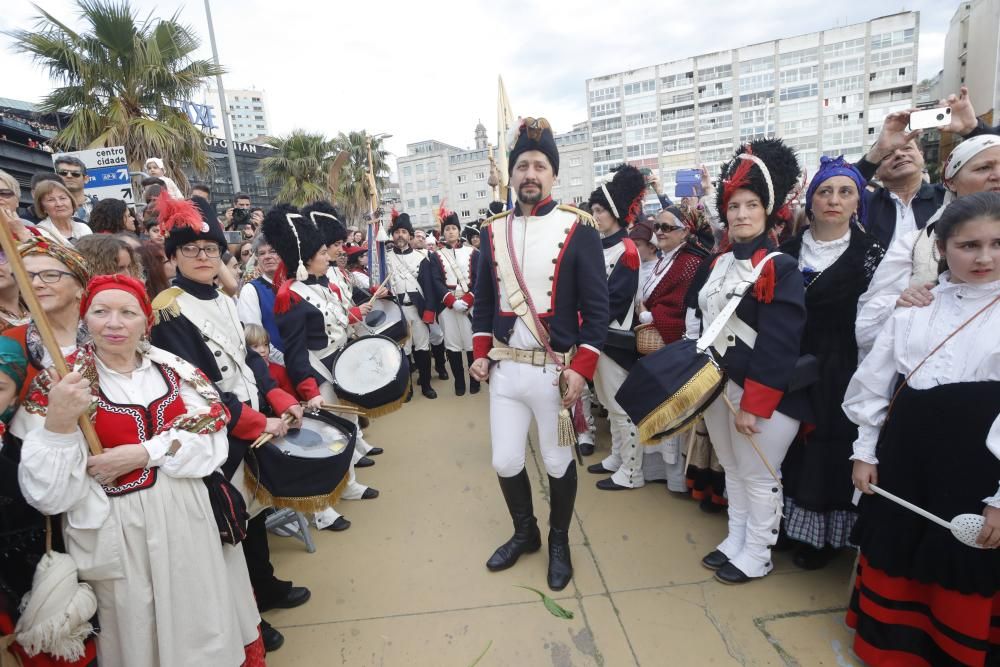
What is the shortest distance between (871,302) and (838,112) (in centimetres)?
6452

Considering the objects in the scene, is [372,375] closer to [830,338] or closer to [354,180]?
[830,338]

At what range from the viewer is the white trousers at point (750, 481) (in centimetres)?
251

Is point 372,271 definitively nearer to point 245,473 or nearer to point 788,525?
point 245,473

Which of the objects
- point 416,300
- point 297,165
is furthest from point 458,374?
point 297,165

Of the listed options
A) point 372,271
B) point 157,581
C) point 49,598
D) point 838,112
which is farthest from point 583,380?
point 838,112

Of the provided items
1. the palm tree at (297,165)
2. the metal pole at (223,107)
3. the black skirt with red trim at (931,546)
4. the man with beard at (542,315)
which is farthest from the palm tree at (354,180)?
the black skirt with red trim at (931,546)

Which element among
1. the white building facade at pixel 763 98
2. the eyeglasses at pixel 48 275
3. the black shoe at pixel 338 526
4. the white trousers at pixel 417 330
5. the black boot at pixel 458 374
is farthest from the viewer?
the white building facade at pixel 763 98

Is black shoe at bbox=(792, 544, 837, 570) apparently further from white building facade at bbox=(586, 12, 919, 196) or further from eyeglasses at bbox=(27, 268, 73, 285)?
white building facade at bbox=(586, 12, 919, 196)

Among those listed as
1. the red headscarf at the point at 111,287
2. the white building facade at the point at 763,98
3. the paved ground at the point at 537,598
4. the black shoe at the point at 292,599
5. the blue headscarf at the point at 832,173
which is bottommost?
the paved ground at the point at 537,598

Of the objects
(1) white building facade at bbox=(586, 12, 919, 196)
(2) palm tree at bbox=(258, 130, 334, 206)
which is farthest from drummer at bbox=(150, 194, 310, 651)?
(1) white building facade at bbox=(586, 12, 919, 196)

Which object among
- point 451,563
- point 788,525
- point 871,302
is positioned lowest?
point 451,563

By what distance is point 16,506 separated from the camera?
1.65 m

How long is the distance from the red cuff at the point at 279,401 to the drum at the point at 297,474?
171mm

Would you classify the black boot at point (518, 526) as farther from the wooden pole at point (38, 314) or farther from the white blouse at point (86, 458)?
the wooden pole at point (38, 314)
